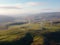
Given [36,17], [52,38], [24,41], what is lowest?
[52,38]

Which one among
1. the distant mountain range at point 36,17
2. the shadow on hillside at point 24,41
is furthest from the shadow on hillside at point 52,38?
the distant mountain range at point 36,17

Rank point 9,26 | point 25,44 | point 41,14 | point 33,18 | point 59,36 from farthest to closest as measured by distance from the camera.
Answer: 1. point 41,14
2. point 33,18
3. point 9,26
4. point 59,36
5. point 25,44

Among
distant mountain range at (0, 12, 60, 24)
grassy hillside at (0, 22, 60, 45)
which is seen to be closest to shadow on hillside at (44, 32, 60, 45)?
grassy hillside at (0, 22, 60, 45)

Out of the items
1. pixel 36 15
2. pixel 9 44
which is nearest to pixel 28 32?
pixel 9 44

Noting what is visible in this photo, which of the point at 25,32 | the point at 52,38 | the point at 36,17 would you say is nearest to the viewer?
the point at 52,38

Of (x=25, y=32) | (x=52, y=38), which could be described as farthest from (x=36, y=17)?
(x=52, y=38)

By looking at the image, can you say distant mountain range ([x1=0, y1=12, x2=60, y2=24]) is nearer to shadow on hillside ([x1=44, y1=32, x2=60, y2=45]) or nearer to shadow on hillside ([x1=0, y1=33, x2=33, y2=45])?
shadow on hillside ([x1=0, y1=33, x2=33, y2=45])

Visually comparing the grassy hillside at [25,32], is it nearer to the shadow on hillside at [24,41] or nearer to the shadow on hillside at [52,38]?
the shadow on hillside at [24,41]

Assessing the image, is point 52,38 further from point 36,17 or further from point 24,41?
point 36,17

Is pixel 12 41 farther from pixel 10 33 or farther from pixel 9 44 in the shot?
pixel 10 33
